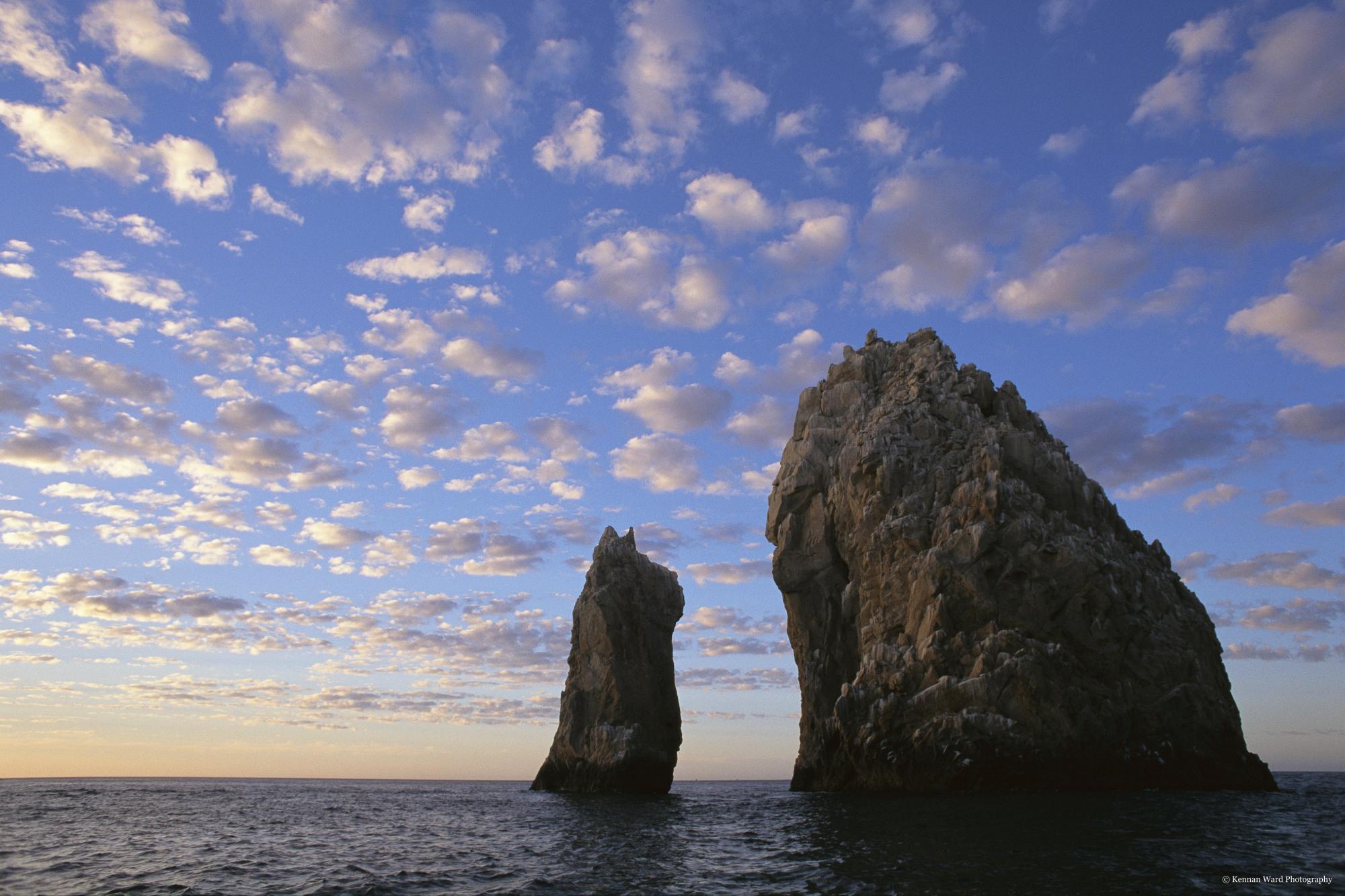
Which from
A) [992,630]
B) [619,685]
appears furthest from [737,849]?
[619,685]

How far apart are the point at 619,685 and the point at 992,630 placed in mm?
28054

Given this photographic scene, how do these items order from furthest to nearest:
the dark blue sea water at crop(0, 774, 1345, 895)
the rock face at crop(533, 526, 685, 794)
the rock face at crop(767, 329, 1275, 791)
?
the rock face at crop(533, 526, 685, 794) → the rock face at crop(767, 329, 1275, 791) → the dark blue sea water at crop(0, 774, 1345, 895)

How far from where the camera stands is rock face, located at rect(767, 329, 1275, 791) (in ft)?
156

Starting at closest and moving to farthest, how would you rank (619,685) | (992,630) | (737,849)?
(737,849) < (992,630) < (619,685)

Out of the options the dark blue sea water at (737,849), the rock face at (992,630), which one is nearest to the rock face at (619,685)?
the rock face at (992,630)

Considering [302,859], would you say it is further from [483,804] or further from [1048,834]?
[483,804]

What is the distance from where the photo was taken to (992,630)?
49812 millimetres

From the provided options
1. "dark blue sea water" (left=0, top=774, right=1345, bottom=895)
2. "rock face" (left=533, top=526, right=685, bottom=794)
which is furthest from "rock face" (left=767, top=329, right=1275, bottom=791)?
"rock face" (left=533, top=526, right=685, bottom=794)

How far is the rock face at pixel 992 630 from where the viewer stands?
47562 millimetres

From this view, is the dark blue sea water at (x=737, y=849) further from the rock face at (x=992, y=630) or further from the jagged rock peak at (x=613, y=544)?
the jagged rock peak at (x=613, y=544)

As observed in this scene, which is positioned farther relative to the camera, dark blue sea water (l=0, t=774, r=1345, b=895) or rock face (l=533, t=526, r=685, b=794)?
rock face (l=533, t=526, r=685, b=794)

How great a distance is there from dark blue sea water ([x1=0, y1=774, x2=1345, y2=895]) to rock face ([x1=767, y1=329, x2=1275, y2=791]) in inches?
142

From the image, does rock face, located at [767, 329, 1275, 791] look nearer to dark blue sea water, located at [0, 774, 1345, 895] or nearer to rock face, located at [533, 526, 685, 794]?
dark blue sea water, located at [0, 774, 1345, 895]

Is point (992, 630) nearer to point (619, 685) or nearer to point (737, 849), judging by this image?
point (737, 849)
